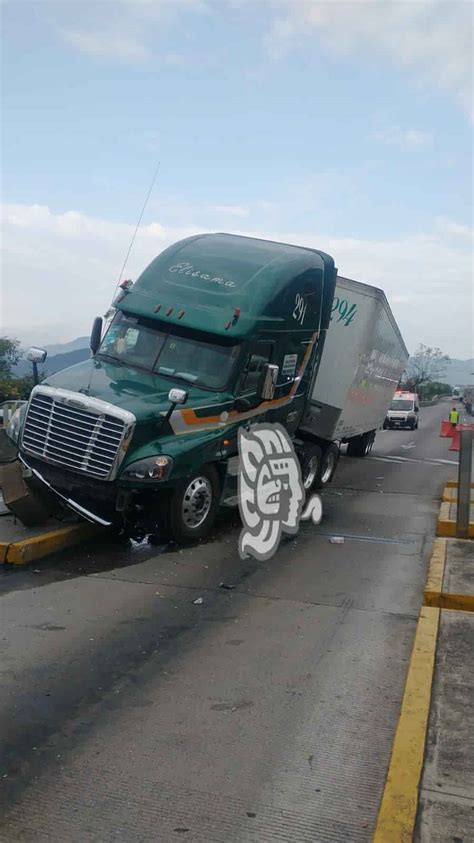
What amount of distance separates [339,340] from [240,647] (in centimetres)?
823

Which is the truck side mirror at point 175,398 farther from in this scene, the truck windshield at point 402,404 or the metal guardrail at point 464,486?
the truck windshield at point 402,404

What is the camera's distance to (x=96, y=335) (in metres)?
11.0

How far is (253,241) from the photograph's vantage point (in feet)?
40.0

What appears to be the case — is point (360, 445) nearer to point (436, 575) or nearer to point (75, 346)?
point (436, 575)

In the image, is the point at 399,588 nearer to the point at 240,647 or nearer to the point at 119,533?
the point at 240,647

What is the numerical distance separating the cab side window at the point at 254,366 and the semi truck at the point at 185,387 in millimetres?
20

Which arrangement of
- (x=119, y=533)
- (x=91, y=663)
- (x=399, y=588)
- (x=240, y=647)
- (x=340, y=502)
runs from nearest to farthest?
(x=91, y=663), (x=240, y=647), (x=399, y=588), (x=119, y=533), (x=340, y=502)

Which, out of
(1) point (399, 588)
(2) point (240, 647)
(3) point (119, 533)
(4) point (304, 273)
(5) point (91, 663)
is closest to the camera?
(5) point (91, 663)

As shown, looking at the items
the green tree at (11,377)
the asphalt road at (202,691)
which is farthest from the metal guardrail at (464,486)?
the green tree at (11,377)

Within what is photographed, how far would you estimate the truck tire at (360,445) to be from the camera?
20.0m

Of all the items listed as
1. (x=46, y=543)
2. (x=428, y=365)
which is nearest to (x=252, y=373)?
(x=46, y=543)

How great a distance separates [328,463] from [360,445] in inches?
228

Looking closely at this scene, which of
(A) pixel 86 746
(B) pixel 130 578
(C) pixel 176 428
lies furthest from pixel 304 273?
(A) pixel 86 746

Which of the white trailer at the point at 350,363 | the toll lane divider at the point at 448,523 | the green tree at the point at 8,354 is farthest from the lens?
the green tree at the point at 8,354
